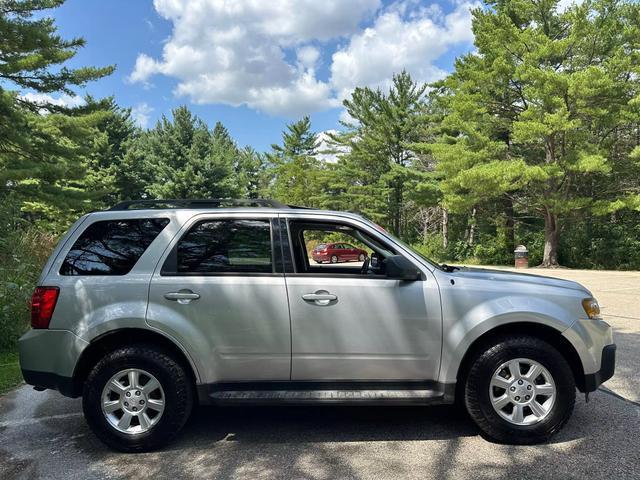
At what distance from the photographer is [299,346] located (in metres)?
3.53

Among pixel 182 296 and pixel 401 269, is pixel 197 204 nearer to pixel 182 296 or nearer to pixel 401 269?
pixel 182 296

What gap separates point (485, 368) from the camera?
3.50 m

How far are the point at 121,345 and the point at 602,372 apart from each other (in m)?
3.74

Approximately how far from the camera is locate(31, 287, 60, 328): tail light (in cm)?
354

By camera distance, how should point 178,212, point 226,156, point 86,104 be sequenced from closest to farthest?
1. point 178,212
2. point 86,104
3. point 226,156

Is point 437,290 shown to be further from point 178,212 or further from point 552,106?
point 552,106

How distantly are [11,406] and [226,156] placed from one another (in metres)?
38.2

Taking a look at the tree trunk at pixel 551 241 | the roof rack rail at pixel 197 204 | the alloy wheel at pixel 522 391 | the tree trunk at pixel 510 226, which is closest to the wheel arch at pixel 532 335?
the alloy wheel at pixel 522 391

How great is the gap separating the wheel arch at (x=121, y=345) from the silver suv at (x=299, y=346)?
1 cm

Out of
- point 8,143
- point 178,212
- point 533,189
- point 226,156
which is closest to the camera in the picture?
point 178,212

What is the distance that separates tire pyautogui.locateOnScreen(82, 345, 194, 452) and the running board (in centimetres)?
24

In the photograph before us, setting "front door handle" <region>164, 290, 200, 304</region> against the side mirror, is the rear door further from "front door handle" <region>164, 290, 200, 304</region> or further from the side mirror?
the side mirror

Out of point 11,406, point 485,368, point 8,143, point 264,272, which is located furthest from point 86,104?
point 485,368

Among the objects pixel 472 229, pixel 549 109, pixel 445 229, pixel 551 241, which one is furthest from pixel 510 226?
pixel 549 109
